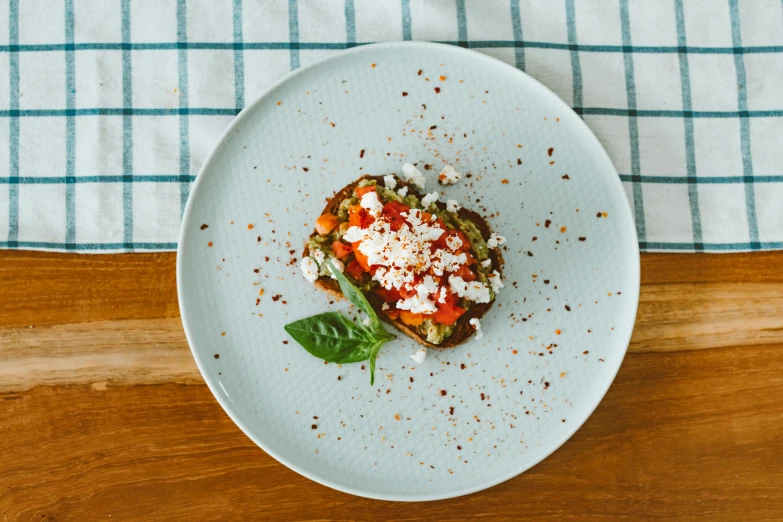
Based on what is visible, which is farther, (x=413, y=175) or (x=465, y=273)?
(x=413, y=175)

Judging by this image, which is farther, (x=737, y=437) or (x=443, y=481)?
(x=737, y=437)

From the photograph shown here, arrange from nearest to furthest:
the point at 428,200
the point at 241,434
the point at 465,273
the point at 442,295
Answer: the point at 442,295
the point at 465,273
the point at 428,200
the point at 241,434

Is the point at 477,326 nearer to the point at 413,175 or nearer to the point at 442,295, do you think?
the point at 442,295

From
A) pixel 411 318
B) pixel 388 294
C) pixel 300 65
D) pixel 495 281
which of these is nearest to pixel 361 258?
pixel 388 294

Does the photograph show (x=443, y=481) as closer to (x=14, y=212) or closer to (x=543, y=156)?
(x=543, y=156)

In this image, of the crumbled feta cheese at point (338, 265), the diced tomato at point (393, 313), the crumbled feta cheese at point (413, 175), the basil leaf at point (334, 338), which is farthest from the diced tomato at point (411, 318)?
the crumbled feta cheese at point (413, 175)

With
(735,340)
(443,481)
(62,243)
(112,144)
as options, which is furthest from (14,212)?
(735,340)

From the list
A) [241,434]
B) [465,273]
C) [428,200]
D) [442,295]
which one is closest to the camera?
[442,295]
